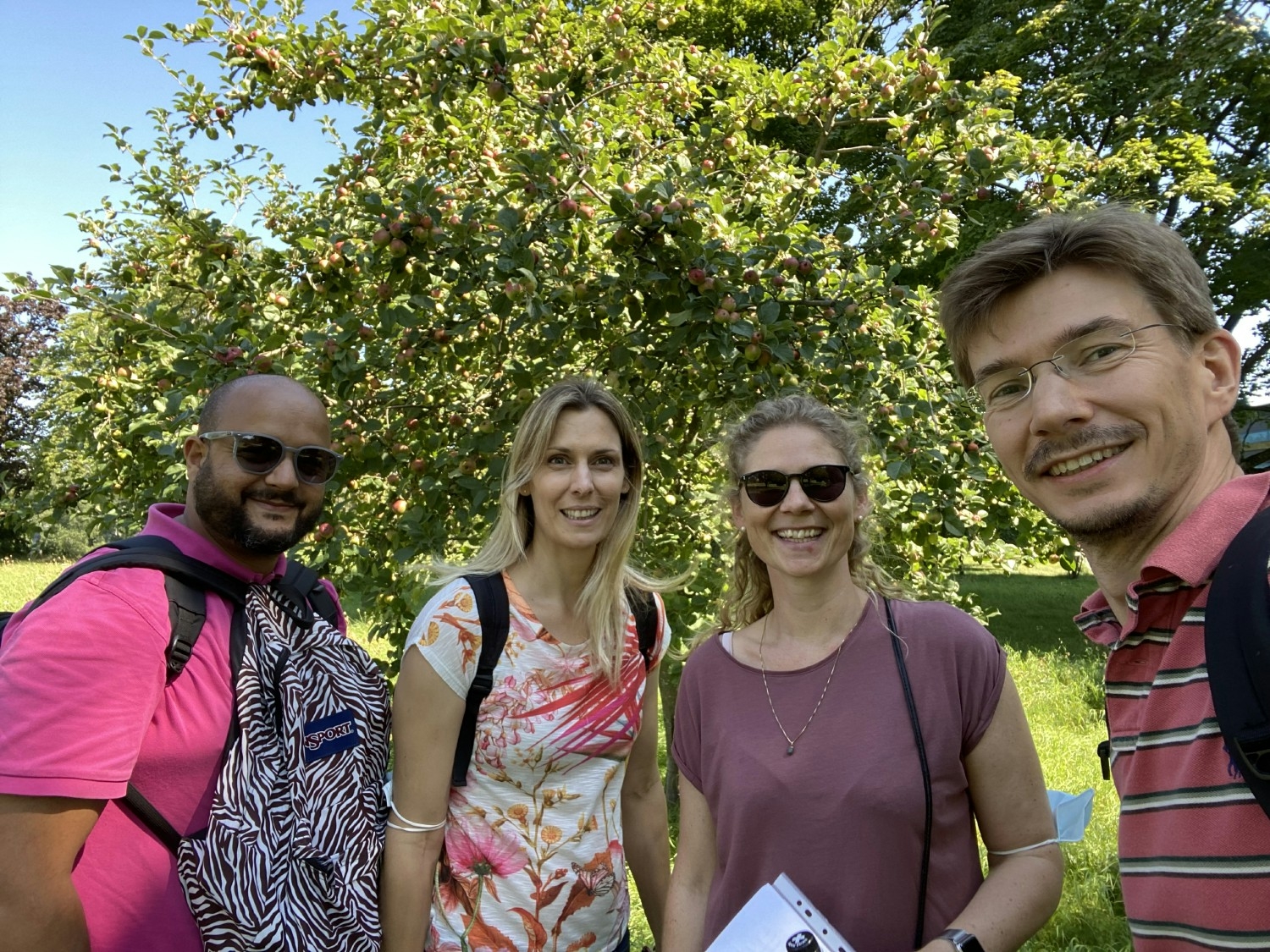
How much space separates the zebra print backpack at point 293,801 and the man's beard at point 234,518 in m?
0.12

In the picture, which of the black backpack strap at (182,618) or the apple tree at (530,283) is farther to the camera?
the apple tree at (530,283)

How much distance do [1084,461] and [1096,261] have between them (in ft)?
1.02

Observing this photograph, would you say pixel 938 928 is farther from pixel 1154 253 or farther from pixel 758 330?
pixel 758 330

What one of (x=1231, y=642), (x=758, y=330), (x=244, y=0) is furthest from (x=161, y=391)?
(x=1231, y=642)

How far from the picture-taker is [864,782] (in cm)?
159

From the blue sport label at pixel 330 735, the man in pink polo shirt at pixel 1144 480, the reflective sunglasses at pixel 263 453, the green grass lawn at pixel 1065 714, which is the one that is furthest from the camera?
the green grass lawn at pixel 1065 714

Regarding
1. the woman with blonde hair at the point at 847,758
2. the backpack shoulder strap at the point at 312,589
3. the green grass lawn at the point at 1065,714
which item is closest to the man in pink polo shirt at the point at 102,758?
the backpack shoulder strap at the point at 312,589

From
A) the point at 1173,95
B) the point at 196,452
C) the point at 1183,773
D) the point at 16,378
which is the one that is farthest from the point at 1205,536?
the point at 16,378

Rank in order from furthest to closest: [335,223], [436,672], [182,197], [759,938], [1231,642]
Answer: [182,197] → [335,223] → [436,672] → [759,938] → [1231,642]

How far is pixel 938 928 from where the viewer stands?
1553 millimetres

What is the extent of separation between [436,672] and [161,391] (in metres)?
2.84

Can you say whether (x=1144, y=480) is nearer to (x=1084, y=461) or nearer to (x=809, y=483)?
(x=1084, y=461)

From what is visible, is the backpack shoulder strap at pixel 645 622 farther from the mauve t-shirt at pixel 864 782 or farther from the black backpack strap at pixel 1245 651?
the black backpack strap at pixel 1245 651

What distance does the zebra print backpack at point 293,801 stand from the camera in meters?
1.56
